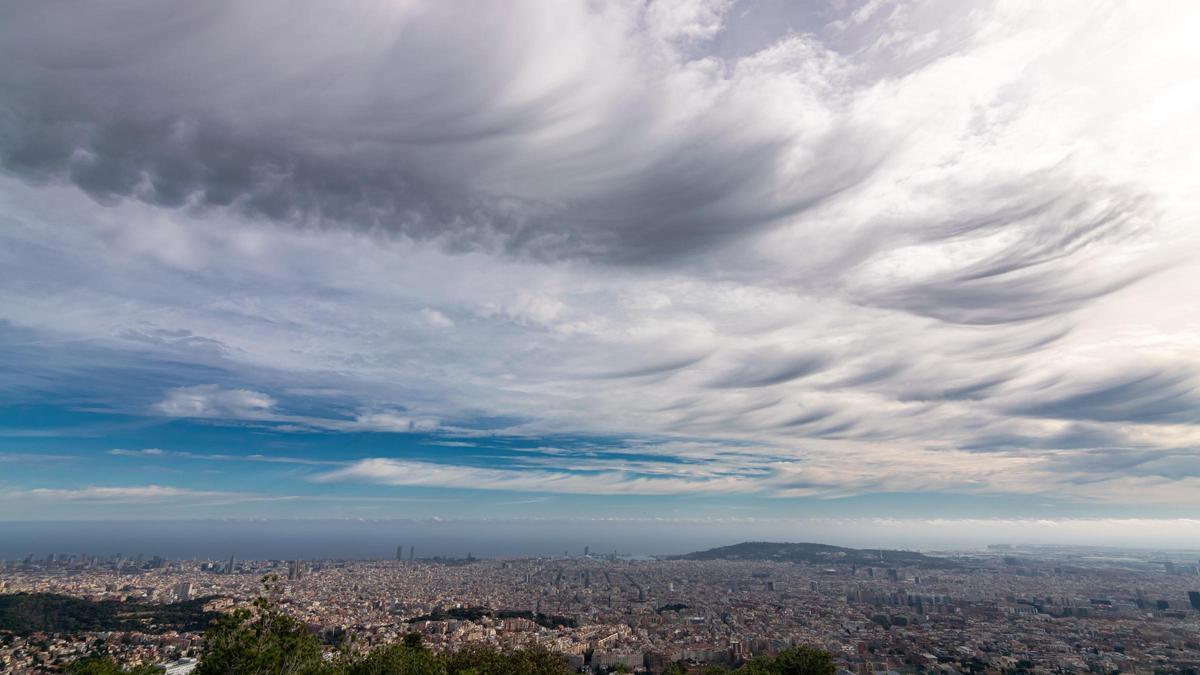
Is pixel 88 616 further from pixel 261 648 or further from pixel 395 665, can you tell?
pixel 261 648

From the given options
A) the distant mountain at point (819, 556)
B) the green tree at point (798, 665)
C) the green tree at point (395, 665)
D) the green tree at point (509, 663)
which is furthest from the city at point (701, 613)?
the distant mountain at point (819, 556)

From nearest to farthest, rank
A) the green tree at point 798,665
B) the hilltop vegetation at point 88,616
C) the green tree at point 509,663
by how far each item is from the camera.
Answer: the green tree at point 509,663 < the green tree at point 798,665 < the hilltop vegetation at point 88,616

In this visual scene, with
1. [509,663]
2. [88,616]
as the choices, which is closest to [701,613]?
[509,663]

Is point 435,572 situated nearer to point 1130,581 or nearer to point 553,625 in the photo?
point 553,625

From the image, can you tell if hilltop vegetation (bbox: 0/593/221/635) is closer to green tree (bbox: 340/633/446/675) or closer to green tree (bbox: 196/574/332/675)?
green tree (bbox: 340/633/446/675)

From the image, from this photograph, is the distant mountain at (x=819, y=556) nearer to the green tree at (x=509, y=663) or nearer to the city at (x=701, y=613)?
the city at (x=701, y=613)

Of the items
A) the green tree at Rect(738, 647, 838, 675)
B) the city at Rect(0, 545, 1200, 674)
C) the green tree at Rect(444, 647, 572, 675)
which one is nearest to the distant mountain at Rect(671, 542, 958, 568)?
the city at Rect(0, 545, 1200, 674)

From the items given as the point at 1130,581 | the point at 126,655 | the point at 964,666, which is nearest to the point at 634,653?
the point at 964,666
